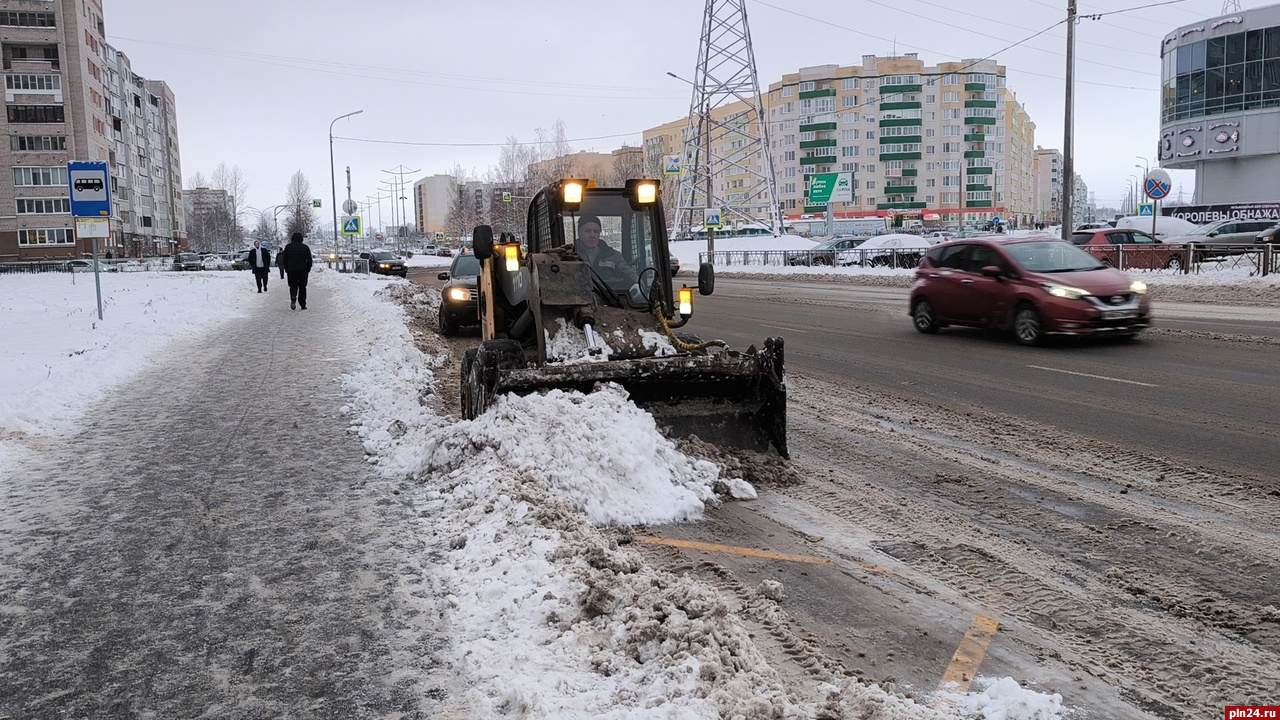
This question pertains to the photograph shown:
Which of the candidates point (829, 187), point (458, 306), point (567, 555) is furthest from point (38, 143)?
point (567, 555)

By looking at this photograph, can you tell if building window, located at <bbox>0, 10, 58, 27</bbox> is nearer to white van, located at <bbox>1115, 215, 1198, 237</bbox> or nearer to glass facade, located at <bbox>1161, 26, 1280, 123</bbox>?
white van, located at <bbox>1115, 215, 1198, 237</bbox>

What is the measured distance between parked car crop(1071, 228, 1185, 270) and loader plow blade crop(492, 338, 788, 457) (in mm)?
23353

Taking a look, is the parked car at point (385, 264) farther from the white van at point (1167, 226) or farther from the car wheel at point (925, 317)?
the white van at point (1167, 226)

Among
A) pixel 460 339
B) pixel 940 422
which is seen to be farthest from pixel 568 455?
pixel 460 339

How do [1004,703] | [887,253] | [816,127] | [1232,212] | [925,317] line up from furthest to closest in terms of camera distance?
1. [816,127]
2. [1232,212]
3. [887,253]
4. [925,317]
5. [1004,703]

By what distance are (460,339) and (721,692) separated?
45.0 ft

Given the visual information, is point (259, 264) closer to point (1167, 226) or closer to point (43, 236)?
point (1167, 226)

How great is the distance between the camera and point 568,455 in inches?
228

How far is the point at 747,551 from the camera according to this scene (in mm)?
4992

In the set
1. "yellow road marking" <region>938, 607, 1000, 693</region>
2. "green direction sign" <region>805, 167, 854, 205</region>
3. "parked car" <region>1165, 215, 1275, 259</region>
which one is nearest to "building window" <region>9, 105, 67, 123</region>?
"green direction sign" <region>805, 167, 854, 205</region>

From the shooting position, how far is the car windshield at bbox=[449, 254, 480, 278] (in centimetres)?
1792

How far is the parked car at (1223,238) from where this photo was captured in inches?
1069

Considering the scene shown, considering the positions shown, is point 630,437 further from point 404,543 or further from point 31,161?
point 31,161

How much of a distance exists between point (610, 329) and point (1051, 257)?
9.47 m
